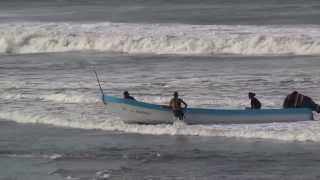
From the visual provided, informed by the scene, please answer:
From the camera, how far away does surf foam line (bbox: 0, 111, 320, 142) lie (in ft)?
60.5

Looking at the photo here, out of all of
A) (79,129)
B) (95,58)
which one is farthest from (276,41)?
(79,129)

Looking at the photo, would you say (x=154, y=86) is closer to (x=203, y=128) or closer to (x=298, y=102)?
(x=203, y=128)

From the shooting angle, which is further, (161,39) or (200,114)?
(161,39)

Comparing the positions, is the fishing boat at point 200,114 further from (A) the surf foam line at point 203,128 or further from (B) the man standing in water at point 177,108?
(A) the surf foam line at point 203,128

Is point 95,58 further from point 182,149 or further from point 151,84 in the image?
point 182,149

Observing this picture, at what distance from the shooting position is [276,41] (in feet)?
129


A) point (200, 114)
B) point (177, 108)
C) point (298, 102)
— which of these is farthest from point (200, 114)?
point (298, 102)

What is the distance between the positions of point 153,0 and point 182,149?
194ft

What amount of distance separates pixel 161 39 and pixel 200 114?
2178 centimetres

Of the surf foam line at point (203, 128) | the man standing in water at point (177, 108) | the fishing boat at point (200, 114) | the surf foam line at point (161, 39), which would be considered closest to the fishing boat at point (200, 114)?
the fishing boat at point (200, 114)

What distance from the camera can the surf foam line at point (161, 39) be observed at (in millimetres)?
38938

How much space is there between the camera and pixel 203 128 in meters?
19.7

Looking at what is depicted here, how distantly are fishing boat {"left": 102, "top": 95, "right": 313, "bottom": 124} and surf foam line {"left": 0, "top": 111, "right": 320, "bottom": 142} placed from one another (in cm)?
21

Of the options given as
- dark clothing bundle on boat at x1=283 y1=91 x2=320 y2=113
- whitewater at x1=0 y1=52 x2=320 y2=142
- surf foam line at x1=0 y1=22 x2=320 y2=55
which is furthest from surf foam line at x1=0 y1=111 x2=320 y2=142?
surf foam line at x1=0 y1=22 x2=320 y2=55
